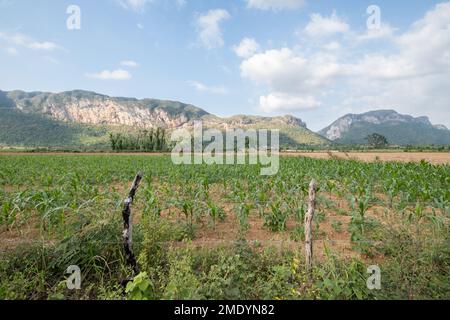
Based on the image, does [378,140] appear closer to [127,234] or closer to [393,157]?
[393,157]

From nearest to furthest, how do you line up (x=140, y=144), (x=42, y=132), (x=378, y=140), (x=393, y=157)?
(x=393, y=157)
(x=140, y=144)
(x=378, y=140)
(x=42, y=132)

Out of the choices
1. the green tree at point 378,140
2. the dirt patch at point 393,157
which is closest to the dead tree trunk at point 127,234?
the dirt patch at point 393,157

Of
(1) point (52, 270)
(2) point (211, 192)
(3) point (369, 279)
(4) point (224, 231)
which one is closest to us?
(3) point (369, 279)

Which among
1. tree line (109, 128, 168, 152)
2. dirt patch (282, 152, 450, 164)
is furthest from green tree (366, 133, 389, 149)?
tree line (109, 128, 168, 152)

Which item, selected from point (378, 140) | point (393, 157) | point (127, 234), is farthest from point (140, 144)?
point (378, 140)

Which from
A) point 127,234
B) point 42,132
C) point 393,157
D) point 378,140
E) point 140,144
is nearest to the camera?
point 127,234

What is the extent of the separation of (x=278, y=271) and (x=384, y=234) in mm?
2524

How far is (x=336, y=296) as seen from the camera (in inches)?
119

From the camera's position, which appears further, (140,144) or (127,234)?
(140,144)

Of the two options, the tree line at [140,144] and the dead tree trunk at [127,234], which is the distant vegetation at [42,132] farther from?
the dead tree trunk at [127,234]

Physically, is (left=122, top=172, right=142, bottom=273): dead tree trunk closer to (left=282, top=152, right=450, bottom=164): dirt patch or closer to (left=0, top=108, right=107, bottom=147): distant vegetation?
(left=282, top=152, right=450, bottom=164): dirt patch
